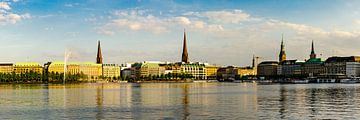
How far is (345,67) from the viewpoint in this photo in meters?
188

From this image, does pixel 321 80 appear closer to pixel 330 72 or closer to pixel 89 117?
pixel 330 72

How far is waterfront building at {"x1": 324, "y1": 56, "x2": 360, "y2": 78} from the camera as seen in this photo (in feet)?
614

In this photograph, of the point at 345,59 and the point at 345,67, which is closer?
the point at 345,67

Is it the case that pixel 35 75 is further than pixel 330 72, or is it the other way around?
pixel 330 72

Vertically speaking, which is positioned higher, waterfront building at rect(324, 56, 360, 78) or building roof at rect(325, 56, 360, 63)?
building roof at rect(325, 56, 360, 63)

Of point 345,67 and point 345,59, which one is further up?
point 345,59

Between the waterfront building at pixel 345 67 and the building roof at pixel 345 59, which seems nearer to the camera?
the waterfront building at pixel 345 67

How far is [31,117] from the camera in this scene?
28344mm

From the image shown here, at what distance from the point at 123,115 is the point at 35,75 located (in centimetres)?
12724

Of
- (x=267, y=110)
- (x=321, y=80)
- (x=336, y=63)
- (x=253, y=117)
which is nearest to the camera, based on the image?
(x=253, y=117)

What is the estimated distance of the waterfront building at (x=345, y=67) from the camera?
187000 millimetres

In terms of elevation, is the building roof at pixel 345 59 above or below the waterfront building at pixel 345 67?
above

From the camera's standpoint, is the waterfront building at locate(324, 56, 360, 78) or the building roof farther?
the building roof

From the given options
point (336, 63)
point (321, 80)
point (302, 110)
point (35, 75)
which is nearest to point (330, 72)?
point (336, 63)
